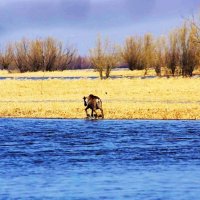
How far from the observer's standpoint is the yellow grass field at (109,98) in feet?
105

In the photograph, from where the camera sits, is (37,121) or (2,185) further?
(37,121)

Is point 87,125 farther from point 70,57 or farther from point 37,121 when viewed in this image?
point 70,57

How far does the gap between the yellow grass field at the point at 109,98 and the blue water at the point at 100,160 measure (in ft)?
8.12

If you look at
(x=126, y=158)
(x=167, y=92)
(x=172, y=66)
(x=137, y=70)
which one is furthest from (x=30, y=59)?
(x=126, y=158)

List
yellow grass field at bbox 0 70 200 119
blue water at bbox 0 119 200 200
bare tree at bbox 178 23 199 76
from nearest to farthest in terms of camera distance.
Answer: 1. blue water at bbox 0 119 200 200
2. yellow grass field at bbox 0 70 200 119
3. bare tree at bbox 178 23 199 76

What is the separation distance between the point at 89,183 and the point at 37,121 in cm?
1519

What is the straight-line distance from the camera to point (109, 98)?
40094 mm

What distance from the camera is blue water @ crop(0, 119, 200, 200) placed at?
14.5m

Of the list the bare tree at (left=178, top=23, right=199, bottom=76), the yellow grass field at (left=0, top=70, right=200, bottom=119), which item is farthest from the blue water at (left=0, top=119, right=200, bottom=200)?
the bare tree at (left=178, top=23, right=199, bottom=76)

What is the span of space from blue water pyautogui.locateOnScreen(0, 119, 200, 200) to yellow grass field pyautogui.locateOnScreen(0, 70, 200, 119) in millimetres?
2474

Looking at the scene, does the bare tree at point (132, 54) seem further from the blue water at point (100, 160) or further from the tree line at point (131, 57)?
the blue water at point (100, 160)

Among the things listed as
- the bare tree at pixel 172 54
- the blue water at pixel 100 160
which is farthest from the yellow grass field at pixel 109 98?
the bare tree at pixel 172 54

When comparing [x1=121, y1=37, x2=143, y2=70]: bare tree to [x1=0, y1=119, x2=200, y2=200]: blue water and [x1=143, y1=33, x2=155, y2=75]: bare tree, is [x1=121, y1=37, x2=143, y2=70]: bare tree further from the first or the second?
[x1=0, y1=119, x2=200, y2=200]: blue water

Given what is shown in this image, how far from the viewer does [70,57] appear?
11044cm
